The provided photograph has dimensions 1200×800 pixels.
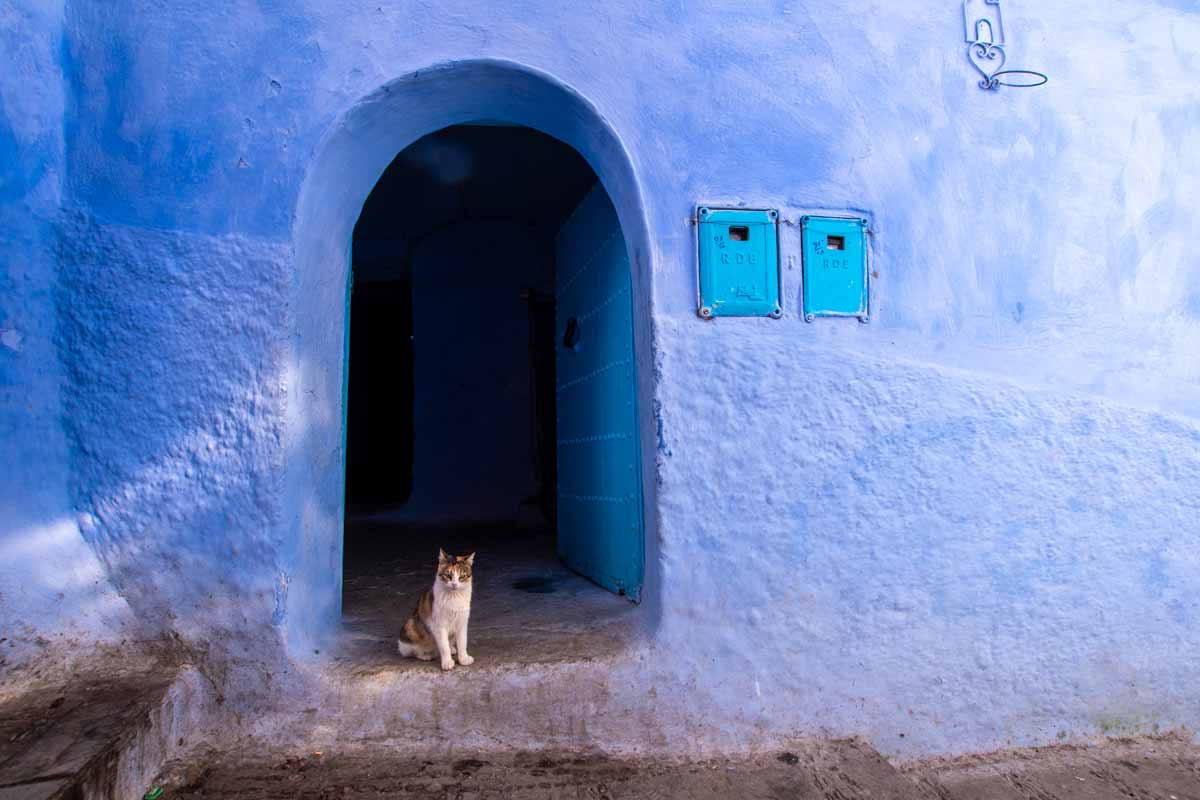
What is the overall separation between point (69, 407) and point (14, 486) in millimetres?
291

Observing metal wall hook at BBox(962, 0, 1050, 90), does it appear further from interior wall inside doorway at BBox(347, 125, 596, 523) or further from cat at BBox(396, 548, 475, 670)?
interior wall inside doorway at BBox(347, 125, 596, 523)

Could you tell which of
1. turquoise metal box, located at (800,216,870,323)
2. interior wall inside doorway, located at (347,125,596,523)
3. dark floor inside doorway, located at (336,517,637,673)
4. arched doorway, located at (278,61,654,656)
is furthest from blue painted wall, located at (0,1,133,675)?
interior wall inside doorway, located at (347,125,596,523)

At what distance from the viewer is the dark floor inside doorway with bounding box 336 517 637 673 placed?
2770 mm

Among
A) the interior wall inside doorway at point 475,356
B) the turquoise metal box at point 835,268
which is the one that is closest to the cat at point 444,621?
the turquoise metal box at point 835,268

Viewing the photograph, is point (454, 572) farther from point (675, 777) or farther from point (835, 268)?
point (835, 268)

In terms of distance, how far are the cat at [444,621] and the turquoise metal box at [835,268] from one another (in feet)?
5.22

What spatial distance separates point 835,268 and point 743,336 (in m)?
0.47

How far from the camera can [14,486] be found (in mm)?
2482

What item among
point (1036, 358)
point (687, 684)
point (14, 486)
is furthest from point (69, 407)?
point (1036, 358)

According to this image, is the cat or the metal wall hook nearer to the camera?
the cat

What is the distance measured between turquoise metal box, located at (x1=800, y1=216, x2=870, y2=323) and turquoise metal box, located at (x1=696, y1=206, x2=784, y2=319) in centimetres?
13

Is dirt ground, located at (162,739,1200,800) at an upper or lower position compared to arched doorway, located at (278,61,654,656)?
lower

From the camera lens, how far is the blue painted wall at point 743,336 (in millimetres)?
2580

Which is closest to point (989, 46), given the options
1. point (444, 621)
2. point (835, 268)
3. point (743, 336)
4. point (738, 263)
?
point (835, 268)
